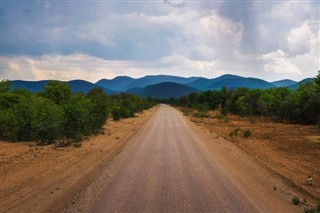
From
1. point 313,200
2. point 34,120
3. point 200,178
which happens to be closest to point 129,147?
point 34,120

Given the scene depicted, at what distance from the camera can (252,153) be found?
20.8 meters

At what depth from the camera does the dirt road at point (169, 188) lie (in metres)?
9.69

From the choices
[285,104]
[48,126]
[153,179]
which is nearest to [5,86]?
[48,126]

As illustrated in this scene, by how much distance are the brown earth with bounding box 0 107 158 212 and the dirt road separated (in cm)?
68

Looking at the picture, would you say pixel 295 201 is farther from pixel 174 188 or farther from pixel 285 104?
pixel 285 104

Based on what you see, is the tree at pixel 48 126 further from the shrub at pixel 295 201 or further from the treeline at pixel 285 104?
the treeline at pixel 285 104

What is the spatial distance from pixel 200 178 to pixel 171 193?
2543mm

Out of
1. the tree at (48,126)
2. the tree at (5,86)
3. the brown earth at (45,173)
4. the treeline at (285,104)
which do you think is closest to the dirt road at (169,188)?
the brown earth at (45,173)

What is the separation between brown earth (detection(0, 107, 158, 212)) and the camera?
10.3 m

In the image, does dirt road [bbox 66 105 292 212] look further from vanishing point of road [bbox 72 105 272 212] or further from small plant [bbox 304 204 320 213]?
small plant [bbox 304 204 320 213]

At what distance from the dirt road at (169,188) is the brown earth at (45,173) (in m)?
0.68

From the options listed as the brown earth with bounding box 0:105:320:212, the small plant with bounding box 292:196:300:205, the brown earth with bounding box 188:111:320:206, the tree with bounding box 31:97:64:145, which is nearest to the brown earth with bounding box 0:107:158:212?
the brown earth with bounding box 0:105:320:212

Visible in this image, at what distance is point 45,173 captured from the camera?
14523 mm

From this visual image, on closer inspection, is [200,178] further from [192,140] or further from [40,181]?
[192,140]
